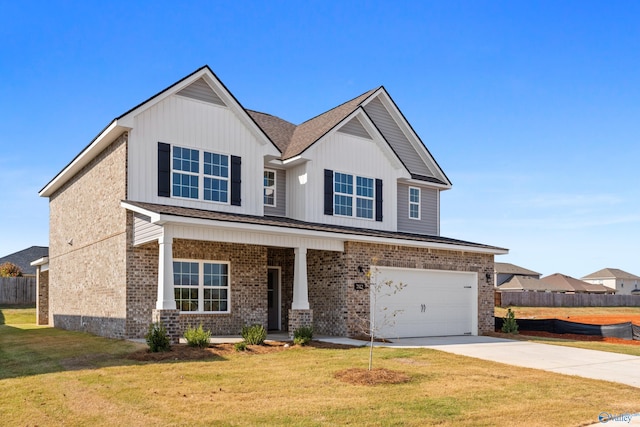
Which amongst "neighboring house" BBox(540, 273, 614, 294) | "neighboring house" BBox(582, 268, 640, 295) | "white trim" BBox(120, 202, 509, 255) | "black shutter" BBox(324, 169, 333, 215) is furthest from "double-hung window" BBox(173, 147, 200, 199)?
"neighboring house" BBox(582, 268, 640, 295)

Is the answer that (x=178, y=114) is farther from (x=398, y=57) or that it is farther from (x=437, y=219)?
(x=437, y=219)

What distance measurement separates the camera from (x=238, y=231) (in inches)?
650

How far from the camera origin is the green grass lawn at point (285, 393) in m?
8.26

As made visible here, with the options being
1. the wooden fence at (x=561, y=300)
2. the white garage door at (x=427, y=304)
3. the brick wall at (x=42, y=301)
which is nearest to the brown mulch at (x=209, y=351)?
the white garage door at (x=427, y=304)

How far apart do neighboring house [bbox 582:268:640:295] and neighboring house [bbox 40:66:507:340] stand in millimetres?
74592

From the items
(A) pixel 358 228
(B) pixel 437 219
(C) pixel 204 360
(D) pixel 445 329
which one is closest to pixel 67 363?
(C) pixel 204 360

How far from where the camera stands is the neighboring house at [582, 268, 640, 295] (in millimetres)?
86812

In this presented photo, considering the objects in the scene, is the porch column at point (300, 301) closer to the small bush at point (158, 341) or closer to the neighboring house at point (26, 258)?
the small bush at point (158, 341)

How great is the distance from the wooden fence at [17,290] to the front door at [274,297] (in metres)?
23.3

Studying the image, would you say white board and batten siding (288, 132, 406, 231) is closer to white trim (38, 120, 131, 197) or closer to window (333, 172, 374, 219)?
window (333, 172, 374, 219)

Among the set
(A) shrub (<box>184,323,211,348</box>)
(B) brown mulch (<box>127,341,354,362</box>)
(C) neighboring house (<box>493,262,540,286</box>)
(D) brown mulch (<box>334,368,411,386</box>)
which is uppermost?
(A) shrub (<box>184,323,211,348</box>)

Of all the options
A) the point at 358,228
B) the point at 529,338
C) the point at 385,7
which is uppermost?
the point at 385,7

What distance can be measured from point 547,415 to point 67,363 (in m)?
9.69

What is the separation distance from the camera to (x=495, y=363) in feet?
44.3
